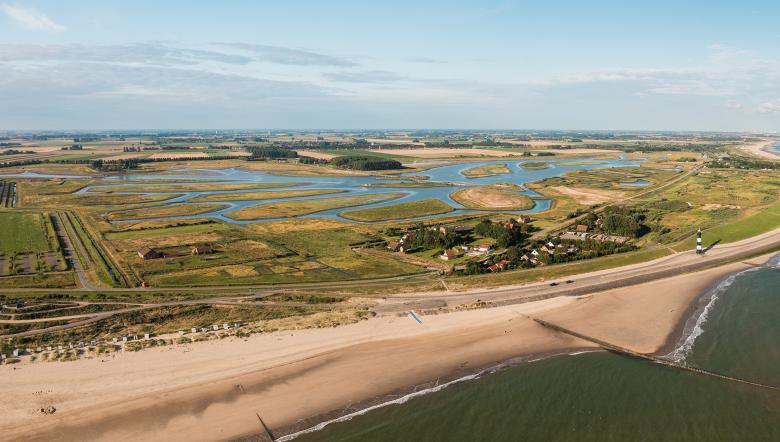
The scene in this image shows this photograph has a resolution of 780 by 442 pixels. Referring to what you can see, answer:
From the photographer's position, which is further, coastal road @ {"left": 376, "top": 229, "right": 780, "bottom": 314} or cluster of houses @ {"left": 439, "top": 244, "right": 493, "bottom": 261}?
cluster of houses @ {"left": 439, "top": 244, "right": 493, "bottom": 261}

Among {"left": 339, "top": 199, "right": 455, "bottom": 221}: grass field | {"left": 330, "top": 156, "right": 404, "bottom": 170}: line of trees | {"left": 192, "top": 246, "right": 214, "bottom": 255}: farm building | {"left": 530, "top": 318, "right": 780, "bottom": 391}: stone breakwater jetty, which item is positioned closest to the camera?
{"left": 530, "top": 318, "right": 780, "bottom": 391}: stone breakwater jetty

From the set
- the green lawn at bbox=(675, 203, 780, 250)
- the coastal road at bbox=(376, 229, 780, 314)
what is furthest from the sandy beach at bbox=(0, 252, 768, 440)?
the green lawn at bbox=(675, 203, 780, 250)

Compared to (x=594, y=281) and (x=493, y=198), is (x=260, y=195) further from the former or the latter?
(x=594, y=281)

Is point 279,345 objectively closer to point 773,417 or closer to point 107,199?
point 773,417

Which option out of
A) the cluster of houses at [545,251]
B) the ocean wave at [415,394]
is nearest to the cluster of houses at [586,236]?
the cluster of houses at [545,251]

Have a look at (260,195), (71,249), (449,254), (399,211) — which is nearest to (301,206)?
(399,211)

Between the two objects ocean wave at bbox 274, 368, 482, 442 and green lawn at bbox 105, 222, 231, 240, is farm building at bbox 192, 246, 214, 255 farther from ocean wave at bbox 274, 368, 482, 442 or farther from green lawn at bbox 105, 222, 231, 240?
ocean wave at bbox 274, 368, 482, 442

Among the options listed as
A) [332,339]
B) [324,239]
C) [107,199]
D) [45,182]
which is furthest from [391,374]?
[45,182]
